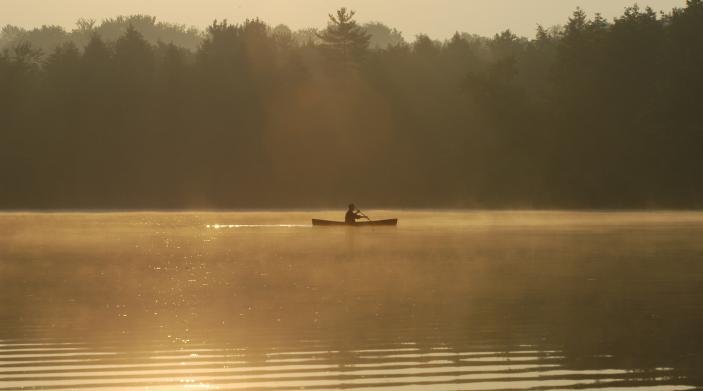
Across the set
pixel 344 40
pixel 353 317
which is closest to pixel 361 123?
pixel 344 40

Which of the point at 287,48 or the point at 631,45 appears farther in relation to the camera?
the point at 287,48

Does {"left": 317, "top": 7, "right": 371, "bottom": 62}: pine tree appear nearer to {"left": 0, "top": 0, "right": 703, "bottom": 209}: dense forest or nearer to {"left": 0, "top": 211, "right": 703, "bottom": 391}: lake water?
{"left": 0, "top": 0, "right": 703, "bottom": 209}: dense forest

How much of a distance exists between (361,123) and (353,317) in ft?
304

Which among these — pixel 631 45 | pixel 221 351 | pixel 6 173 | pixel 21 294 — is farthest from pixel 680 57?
pixel 221 351

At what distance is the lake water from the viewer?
15969mm

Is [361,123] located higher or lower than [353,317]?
higher

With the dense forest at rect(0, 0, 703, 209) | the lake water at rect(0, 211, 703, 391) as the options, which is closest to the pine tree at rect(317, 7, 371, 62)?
the dense forest at rect(0, 0, 703, 209)

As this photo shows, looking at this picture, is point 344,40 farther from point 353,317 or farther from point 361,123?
point 353,317

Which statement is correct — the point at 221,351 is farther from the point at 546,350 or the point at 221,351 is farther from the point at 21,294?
the point at 21,294

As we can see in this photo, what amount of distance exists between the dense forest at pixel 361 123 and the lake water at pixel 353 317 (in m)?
57.0

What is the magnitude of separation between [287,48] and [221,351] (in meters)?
107

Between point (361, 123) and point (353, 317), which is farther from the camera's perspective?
point (361, 123)

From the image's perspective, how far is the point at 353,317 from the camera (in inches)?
867

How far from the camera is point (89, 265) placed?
3553 centimetres
